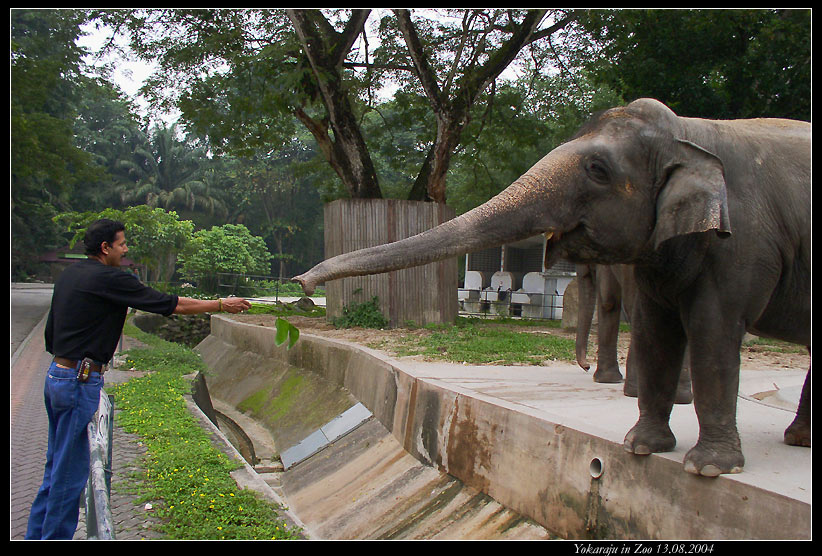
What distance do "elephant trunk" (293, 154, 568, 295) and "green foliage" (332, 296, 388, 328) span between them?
1080 centimetres

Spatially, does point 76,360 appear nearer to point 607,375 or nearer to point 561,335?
point 607,375

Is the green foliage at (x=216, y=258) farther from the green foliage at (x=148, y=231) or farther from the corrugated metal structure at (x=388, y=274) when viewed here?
the corrugated metal structure at (x=388, y=274)

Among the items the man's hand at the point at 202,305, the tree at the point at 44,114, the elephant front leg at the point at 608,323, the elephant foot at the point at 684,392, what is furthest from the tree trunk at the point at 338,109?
the man's hand at the point at 202,305

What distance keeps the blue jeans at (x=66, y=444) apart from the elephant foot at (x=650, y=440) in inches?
122

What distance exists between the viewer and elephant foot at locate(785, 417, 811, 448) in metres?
4.33

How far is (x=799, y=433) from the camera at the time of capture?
4.37 m

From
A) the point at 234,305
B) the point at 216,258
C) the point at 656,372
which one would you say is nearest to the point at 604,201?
the point at 656,372

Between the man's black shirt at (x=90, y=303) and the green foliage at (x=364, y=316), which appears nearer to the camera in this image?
the man's black shirt at (x=90, y=303)

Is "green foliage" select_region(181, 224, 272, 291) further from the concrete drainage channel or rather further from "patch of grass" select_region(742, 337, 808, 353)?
"patch of grass" select_region(742, 337, 808, 353)

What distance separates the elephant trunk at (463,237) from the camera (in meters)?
3.41

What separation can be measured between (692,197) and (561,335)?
34.6 ft

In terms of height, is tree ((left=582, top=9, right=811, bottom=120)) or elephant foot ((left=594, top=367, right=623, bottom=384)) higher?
tree ((left=582, top=9, right=811, bottom=120))

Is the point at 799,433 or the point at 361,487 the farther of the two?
the point at 361,487

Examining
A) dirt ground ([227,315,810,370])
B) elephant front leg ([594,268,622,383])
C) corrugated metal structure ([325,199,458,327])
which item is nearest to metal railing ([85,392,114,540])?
elephant front leg ([594,268,622,383])
